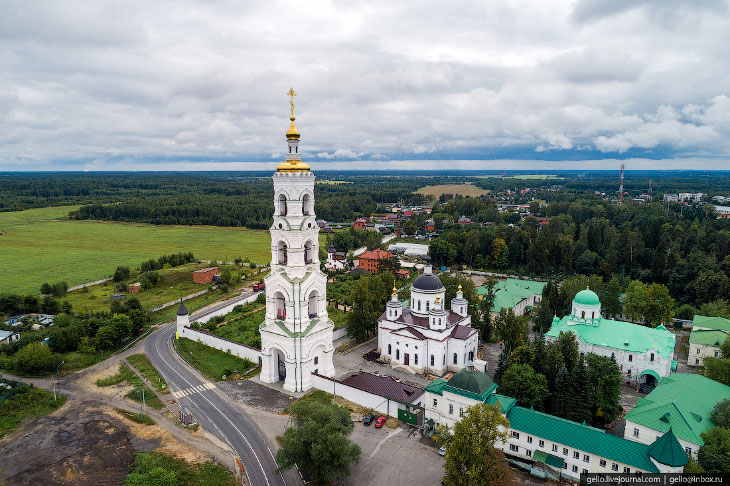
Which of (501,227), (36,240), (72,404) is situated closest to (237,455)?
(72,404)

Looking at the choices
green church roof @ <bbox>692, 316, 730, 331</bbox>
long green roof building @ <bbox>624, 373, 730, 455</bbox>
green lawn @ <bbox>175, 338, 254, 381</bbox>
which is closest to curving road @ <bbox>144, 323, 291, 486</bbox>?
green lawn @ <bbox>175, 338, 254, 381</bbox>

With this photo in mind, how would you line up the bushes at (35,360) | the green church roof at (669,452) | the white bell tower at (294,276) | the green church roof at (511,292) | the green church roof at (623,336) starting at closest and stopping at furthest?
the green church roof at (669,452) → the white bell tower at (294,276) → the bushes at (35,360) → the green church roof at (623,336) → the green church roof at (511,292)

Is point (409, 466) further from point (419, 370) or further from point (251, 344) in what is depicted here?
point (251, 344)

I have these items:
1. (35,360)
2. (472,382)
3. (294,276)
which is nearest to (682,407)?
(472,382)

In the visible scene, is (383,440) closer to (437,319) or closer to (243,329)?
(437,319)

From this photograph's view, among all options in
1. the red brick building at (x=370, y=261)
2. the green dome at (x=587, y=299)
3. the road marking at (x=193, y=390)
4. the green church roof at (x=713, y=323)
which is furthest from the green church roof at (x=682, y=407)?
the red brick building at (x=370, y=261)

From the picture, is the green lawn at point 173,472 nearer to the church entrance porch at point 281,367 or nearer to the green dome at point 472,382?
the church entrance porch at point 281,367
